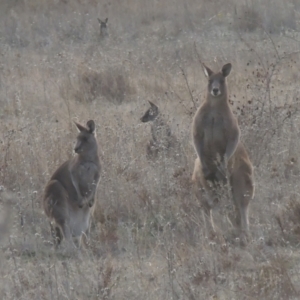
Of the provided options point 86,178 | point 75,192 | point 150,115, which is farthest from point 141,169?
point 150,115

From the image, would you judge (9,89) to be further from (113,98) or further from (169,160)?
(169,160)

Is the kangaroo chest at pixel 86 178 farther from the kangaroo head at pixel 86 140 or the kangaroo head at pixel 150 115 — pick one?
the kangaroo head at pixel 150 115

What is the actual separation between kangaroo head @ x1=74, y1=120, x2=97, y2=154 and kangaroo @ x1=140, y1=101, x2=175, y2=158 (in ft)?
1.95

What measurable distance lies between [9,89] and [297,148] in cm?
505

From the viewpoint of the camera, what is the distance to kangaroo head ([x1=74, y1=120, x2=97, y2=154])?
22.7 ft

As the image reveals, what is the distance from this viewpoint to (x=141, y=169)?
296 inches

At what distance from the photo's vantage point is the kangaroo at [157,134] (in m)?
7.79

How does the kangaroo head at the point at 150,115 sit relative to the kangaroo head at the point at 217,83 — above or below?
below

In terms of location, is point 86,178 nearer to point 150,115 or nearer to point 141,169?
point 141,169

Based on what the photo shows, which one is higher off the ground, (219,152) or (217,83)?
(217,83)

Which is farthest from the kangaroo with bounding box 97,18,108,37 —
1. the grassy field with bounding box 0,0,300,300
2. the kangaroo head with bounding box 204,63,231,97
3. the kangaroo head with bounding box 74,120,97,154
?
the kangaroo head with bounding box 204,63,231,97

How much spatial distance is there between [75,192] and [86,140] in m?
0.52

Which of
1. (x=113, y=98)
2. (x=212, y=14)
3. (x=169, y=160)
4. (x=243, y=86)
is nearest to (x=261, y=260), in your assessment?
(x=169, y=160)

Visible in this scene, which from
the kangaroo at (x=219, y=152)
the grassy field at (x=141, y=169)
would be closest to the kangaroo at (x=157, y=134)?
the grassy field at (x=141, y=169)
